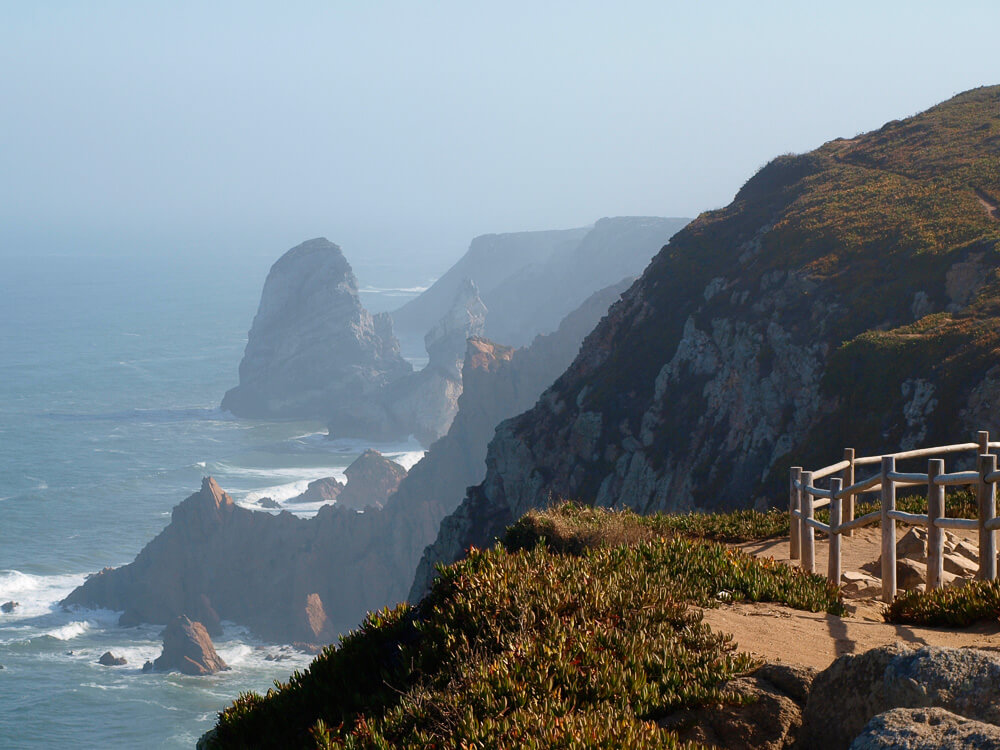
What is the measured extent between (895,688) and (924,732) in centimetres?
89

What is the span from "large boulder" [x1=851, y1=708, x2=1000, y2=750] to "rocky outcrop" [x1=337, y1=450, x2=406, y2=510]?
463 feet

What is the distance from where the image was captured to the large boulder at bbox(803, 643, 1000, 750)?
19.6ft

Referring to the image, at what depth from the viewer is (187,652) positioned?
88.1m

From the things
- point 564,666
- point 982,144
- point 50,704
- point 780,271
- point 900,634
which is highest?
point 982,144

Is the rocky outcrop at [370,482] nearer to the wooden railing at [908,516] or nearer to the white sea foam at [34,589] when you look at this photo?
the white sea foam at [34,589]

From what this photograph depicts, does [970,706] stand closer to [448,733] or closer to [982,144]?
[448,733]

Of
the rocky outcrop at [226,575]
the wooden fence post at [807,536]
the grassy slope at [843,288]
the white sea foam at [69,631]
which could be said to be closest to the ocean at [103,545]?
the white sea foam at [69,631]

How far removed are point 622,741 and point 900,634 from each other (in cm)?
423

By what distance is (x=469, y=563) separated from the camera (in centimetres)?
958

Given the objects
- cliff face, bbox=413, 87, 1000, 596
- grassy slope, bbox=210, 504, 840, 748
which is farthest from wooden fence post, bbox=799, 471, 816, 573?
cliff face, bbox=413, 87, 1000, 596

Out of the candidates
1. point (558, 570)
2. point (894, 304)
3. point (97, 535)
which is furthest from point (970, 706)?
point (97, 535)

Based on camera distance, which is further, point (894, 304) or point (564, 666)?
point (894, 304)

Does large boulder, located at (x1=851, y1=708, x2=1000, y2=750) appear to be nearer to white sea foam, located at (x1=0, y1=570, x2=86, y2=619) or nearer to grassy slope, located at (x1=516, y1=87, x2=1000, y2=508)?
grassy slope, located at (x1=516, y1=87, x2=1000, y2=508)

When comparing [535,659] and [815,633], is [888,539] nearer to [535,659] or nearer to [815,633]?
[815,633]
